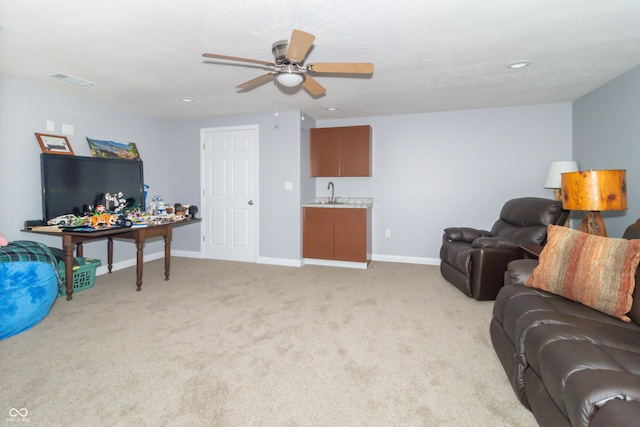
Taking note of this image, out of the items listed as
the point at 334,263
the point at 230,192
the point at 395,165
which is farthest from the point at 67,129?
the point at 395,165

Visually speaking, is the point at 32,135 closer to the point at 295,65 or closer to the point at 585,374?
the point at 295,65

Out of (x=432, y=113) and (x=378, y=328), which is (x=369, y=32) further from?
(x=432, y=113)

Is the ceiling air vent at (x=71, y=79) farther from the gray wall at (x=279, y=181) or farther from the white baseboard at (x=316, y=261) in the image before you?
the white baseboard at (x=316, y=261)

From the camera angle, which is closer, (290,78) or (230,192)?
(290,78)

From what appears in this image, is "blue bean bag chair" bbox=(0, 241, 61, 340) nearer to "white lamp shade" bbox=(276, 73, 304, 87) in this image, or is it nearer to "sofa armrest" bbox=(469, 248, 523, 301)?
"white lamp shade" bbox=(276, 73, 304, 87)

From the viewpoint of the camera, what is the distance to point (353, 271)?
178 inches

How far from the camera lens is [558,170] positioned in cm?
384

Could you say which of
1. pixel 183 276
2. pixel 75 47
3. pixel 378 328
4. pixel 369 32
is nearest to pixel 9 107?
pixel 75 47

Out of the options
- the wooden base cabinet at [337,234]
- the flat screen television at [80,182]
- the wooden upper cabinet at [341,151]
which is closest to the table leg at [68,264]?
the flat screen television at [80,182]

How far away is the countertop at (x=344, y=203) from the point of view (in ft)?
15.3

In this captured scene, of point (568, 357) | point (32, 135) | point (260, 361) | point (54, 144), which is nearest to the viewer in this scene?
point (568, 357)

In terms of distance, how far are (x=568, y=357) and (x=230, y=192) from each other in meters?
4.60

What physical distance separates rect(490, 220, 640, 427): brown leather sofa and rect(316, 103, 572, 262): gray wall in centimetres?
256

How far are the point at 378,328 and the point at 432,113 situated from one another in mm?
3435
